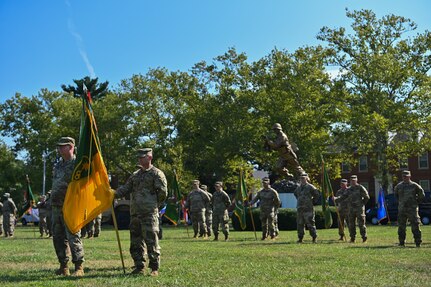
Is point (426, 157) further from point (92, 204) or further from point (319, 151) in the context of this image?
point (92, 204)

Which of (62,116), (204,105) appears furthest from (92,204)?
(62,116)

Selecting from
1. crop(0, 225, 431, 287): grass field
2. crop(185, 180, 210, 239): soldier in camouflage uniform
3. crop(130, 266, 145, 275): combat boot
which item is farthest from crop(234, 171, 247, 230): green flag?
crop(130, 266, 145, 275): combat boot

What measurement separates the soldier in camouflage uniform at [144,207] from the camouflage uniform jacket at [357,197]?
10.0 meters

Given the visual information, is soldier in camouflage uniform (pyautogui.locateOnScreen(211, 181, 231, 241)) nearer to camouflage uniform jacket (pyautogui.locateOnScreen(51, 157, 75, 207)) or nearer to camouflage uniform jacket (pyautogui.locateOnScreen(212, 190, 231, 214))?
camouflage uniform jacket (pyautogui.locateOnScreen(212, 190, 231, 214))

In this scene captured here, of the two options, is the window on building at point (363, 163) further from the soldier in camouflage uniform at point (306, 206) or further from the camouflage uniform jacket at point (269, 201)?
the soldier in camouflage uniform at point (306, 206)

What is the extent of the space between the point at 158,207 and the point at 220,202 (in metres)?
11.5

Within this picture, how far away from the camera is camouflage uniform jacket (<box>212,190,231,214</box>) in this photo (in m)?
21.0

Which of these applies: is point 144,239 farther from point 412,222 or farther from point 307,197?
point 307,197

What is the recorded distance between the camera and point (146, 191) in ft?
31.4

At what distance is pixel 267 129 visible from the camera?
1747 inches

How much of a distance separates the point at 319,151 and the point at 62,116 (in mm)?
26493

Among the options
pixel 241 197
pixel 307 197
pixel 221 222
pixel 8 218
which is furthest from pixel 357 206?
pixel 8 218

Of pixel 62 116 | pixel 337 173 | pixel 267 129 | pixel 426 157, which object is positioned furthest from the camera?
pixel 426 157

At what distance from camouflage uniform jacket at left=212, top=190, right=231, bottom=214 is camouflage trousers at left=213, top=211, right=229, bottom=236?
0.53 feet
